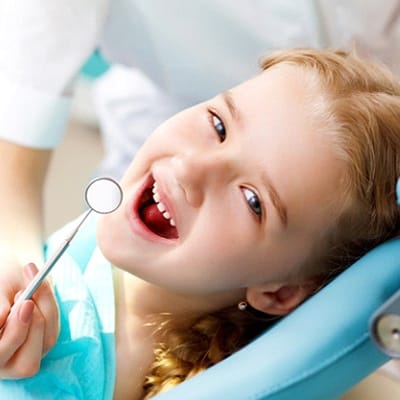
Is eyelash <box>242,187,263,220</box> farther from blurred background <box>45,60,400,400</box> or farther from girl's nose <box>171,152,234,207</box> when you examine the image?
blurred background <box>45,60,400,400</box>

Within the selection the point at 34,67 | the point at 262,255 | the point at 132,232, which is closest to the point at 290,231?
the point at 262,255

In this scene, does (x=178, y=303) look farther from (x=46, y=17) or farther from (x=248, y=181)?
(x=46, y=17)

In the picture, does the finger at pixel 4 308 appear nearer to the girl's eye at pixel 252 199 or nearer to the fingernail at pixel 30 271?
the fingernail at pixel 30 271

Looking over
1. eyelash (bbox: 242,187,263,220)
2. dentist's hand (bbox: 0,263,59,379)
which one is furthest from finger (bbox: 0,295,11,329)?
eyelash (bbox: 242,187,263,220)

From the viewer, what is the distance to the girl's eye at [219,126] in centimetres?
86

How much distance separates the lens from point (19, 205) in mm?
1003

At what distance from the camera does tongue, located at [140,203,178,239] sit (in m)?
0.87

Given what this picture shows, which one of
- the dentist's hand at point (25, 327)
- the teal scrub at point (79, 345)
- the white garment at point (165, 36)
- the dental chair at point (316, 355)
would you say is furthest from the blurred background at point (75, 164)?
the dental chair at point (316, 355)

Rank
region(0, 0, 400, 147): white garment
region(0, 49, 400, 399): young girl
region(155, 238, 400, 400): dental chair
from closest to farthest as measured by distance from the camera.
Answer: region(155, 238, 400, 400): dental chair
region(0, 49, 400, 399): young girl
region(0, 0, 400, 147): white garment

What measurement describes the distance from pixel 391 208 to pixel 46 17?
480 millimetres

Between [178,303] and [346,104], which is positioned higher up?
[346,104]

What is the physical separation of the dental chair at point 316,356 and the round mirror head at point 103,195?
0.57 ft

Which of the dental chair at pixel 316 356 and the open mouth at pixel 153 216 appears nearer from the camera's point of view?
the dental chair at pixel 316 356

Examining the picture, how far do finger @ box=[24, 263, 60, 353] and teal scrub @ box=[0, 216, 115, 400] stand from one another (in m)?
0.04
